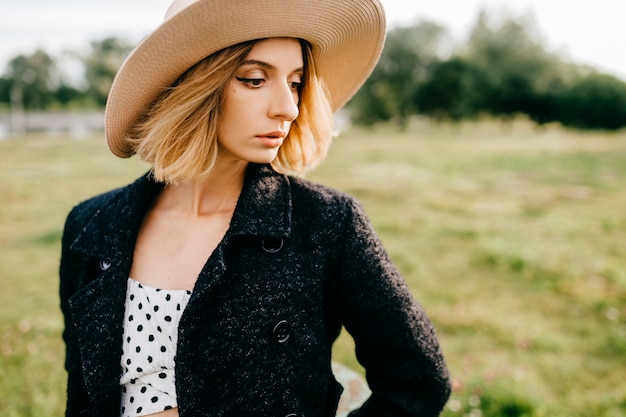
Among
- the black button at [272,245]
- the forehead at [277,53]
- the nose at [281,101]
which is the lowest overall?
the black button at [272,245]

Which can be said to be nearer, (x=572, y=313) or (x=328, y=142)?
(x=328, y=142)

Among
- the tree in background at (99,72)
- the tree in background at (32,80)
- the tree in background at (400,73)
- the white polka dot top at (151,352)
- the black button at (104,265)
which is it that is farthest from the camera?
the tree in background at (32,80)

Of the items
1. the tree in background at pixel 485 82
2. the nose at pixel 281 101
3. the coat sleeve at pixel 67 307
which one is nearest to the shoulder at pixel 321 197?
the nose at pixel 281 101

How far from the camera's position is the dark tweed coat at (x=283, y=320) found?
1.80 m

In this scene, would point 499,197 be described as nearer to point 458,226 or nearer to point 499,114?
point 458,226

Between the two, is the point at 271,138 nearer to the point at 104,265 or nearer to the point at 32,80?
the point at 104,265

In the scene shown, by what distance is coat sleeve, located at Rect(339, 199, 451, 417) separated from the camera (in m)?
1.81

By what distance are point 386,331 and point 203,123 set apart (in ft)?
3.39

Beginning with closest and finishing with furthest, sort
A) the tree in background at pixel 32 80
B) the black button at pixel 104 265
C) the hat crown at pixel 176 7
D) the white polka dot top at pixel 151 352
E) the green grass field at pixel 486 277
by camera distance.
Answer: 1. the hat crown at pixel 176 7
2. the white polka dot top at pixel 151 352
3. the black button at pixel 104 265
4. the green grass field at pixel 486 277
5. the tree in background at pixel 32 80

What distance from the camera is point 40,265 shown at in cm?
761

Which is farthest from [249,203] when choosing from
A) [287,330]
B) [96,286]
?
[96,286]

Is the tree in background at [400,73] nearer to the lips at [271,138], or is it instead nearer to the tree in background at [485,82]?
the tree in background at [485,82]

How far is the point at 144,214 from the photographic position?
2201mm

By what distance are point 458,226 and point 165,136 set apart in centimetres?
766
